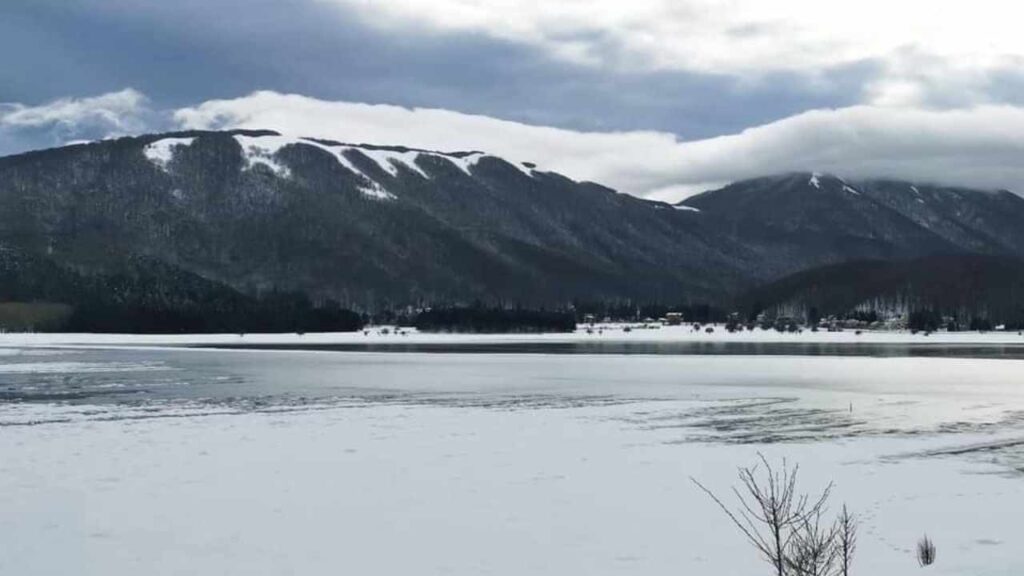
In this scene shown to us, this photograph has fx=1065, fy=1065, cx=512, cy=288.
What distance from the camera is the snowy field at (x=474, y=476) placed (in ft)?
44.3

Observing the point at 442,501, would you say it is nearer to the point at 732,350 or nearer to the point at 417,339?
the point at 732,350

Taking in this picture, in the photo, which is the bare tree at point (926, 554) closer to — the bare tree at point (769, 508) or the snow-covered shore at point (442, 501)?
the snow-covered shore at point (442, 501)

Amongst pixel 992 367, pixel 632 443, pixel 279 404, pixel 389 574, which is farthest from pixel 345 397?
pixel 992 367

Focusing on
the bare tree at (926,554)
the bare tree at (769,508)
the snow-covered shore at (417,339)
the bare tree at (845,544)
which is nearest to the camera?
the bare tree at (845,544)

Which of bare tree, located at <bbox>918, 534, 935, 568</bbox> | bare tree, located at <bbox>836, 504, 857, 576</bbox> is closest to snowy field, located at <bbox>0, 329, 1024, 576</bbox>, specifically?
bare tree, located at <bbox>918, 534, 935, 568</bbox>

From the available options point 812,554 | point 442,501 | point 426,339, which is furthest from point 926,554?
point 426,339

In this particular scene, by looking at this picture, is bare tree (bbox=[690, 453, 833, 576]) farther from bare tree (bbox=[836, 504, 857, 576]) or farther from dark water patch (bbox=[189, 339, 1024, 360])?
dark water patch (bbox=[189, 339, 1024, 360])

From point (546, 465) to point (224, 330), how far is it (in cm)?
15600

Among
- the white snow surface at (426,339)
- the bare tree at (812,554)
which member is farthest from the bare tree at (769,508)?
the white snow surface at (426,339)

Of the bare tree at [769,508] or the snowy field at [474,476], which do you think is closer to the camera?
the bare tree at [769,508]

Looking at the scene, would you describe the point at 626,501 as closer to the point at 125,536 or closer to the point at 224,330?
the point at 125,536

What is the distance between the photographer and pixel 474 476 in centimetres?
1953

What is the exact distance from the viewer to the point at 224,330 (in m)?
170

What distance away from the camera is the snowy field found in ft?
44.3
